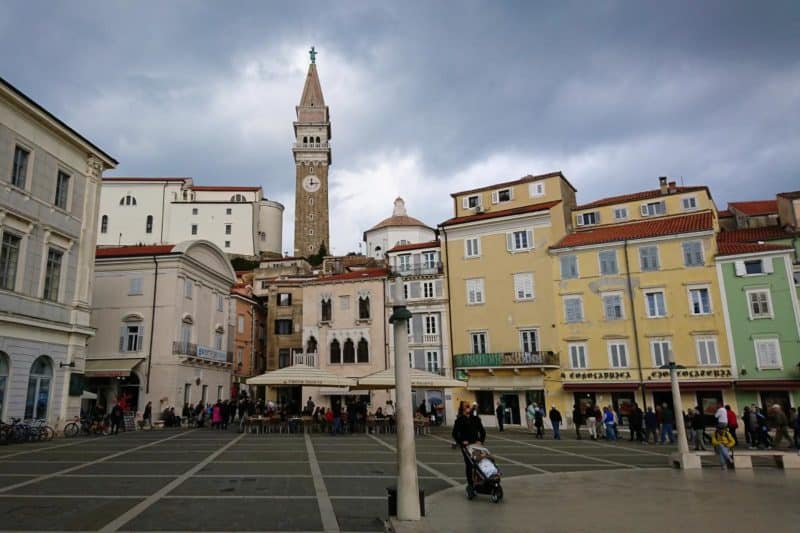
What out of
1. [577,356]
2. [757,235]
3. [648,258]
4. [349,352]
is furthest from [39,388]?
[757,235]

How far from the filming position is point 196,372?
37406 mm

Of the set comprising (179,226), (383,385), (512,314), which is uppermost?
(179,226)

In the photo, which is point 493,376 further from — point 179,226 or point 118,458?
point 179,226

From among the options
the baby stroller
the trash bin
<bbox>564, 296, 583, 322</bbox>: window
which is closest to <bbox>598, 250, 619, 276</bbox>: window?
<bbox>564, 296, 583, 322</bbox>: window

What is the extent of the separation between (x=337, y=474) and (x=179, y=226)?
87.3 metres

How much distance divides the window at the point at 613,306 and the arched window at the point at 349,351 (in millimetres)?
17717

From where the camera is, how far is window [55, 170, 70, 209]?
25.7 m

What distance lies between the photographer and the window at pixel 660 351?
3219 centimetres

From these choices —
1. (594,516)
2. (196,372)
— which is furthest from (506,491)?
(196,372)

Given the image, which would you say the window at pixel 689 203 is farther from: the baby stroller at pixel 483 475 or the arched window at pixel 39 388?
the arched window at pixel 39 388

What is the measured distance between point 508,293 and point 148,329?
2367 cm

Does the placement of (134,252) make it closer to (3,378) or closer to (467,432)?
(3,378)

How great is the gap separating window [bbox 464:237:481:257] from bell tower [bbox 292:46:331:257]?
212 ft

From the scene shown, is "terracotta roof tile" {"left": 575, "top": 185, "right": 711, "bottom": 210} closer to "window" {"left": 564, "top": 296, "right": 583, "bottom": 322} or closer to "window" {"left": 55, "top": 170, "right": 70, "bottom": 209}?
"window" {"left": 564, "top": 296, "right": 583, "bottom": 322}
